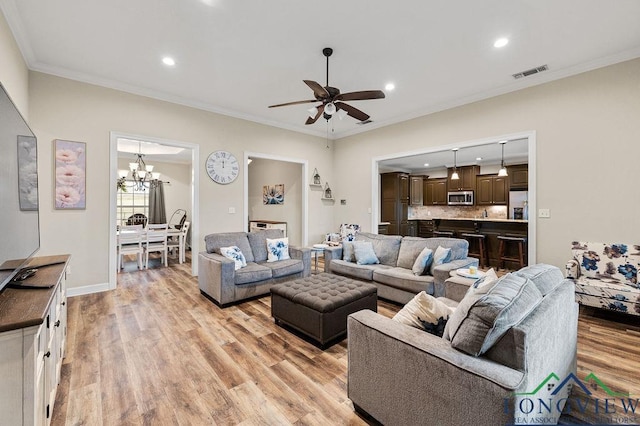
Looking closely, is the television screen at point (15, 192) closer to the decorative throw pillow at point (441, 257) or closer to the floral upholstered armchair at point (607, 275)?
the decorative throw pillow at point (441, 257)

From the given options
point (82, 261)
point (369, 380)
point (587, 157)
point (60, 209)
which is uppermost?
point (587, 157)

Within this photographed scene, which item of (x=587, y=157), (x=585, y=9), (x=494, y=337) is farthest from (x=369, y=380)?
(x=587, y=157)

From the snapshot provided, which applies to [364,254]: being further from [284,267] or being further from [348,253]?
[284,267]

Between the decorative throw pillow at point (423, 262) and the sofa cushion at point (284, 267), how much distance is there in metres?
1.69

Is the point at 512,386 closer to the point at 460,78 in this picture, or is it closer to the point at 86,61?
the point at 460,78

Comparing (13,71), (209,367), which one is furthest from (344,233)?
(13,71)

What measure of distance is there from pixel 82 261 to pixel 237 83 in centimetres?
336

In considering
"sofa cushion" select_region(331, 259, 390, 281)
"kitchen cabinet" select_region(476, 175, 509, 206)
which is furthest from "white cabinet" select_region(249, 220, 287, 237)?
"kitchen cabinet" select_region(476, 175, 509, 206)

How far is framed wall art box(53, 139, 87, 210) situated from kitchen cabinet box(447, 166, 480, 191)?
8859mm

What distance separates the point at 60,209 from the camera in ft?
12.4

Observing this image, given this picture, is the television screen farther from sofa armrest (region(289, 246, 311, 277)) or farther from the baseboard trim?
sofa armrest (region(289, 246, 311, 277))

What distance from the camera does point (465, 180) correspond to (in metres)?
8.39

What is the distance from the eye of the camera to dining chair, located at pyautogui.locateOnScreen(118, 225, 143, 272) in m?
5.55

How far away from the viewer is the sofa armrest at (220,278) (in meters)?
3.49
